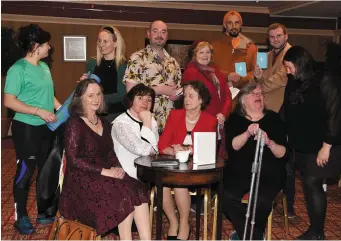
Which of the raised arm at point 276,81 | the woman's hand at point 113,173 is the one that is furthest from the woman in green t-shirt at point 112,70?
the raised arm at point 276,81

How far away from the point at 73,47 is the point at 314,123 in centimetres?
718

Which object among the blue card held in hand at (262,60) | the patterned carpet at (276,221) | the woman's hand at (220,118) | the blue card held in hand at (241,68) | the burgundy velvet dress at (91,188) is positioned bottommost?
the patterned carpet at (276,221)

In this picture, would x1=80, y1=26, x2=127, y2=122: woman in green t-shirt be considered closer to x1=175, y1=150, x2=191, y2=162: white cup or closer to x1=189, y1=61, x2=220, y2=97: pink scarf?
x1=189, y1=61, x2=220, y2=97: pink scarf

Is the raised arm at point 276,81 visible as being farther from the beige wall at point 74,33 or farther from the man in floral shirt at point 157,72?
the beige wall at point 74,33

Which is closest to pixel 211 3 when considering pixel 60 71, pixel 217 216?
pixel 60 71

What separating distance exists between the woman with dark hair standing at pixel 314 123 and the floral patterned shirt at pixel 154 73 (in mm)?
996

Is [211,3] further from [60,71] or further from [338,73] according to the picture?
[338,73]

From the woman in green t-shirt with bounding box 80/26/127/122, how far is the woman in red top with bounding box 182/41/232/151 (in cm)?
54

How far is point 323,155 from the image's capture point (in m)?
3.19

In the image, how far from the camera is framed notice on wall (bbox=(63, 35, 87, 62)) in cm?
947

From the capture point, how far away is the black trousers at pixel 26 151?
10.9 ft

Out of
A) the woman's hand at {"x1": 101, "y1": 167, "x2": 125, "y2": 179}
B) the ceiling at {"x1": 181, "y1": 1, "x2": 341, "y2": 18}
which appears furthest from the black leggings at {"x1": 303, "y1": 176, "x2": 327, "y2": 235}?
the ceiling at {"x1": 181, "y1": 1, "x2": 341, "y2": 18}

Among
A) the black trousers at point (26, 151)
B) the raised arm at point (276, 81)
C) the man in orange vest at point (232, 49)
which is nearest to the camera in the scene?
the black trousers at point (26, 151)

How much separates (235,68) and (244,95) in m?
0.93
